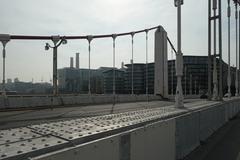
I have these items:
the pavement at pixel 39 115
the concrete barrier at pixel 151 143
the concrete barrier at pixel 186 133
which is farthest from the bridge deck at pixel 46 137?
the pavement at pixel 39 115

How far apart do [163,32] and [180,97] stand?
167ft

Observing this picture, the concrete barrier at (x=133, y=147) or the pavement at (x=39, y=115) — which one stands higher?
the concrete barrier at (x=133, y=147)

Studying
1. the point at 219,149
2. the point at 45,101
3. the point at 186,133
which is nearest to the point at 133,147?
the point at 186,133

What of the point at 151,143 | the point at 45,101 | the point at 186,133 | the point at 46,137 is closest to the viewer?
the point at 46,137

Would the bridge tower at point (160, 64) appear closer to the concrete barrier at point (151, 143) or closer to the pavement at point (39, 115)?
the pavement at point (39, 115)

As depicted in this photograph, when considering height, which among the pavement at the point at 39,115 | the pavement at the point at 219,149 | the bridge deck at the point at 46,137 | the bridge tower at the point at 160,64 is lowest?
the pavement at the point at 219,149

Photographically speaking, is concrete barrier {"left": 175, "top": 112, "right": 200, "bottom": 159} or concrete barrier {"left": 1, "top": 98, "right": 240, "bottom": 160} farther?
concrete barrier {"left": 175, "top": 112, "right": 200, "bottom": 159}

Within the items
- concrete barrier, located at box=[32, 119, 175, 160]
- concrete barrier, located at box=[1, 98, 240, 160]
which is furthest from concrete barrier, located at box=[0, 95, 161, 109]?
concrete barrier, located at box=[32, 119, 175, 160]

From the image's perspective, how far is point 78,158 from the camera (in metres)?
4.14

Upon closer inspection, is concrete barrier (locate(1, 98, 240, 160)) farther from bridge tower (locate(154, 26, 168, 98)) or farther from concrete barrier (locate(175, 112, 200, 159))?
bridge tower (locate(154, 26, 168, 98))

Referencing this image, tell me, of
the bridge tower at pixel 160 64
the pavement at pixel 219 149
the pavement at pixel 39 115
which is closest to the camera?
the pavement at pixel 219 149

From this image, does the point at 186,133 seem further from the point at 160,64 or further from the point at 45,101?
the point at 160,64

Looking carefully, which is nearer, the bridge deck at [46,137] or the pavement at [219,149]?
the bridge deck at [46,137]

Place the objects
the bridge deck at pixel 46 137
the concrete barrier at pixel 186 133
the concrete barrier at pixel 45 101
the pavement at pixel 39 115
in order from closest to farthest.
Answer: the bridge deck at pixel 46 137 → the concrete barrier at pixel 186 133 → the pavement at pixel 39 115 → the concrete barrier at pixel 45 101
